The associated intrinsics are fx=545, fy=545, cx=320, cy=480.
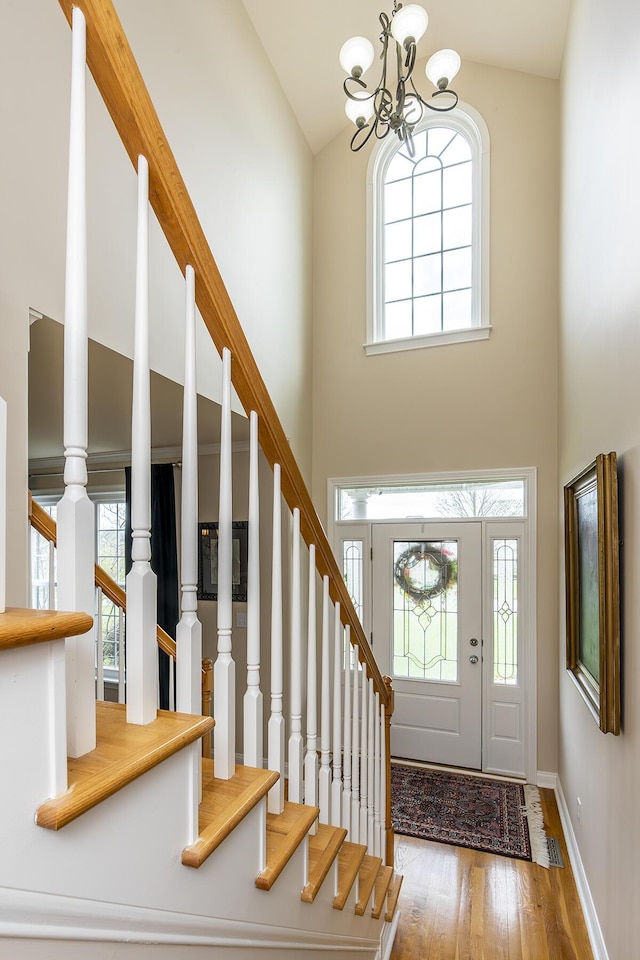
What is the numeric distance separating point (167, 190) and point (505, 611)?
13.1 feet

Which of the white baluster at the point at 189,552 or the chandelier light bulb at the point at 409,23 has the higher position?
the chandelier light bulb at the point at 409,23

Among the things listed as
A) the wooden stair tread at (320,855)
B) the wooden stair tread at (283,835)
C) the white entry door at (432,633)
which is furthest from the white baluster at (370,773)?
the white entry door at (432,633)

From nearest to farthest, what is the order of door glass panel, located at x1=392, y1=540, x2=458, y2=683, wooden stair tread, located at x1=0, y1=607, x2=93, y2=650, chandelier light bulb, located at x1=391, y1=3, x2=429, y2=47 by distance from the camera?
1. wooden stair tread, located at x1=0, y1=607, x2=93, y2=650
2. chandelier light bulb, located at x1=391, y1=3, x2=429, y2=47
3. door glass panel, located at x1=392, y1=540, x2=458, y2=683

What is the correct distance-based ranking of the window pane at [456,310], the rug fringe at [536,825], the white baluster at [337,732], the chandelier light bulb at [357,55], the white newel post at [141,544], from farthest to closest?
the window pane at [456,310], the rug fringe at [536,825], the chandelier light bulb at [357,55], the white baluster at [337,732], the white newel post at [141,544]

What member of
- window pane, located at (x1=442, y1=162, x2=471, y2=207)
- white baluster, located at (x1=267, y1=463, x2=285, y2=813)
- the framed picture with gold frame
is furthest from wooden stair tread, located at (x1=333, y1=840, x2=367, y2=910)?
window pane, located at (x1=442, y1=162, x2=471, y2=207)

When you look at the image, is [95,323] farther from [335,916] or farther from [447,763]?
[447,763]

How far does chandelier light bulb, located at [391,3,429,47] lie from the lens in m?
2.53

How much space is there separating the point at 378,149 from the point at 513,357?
2.18 m

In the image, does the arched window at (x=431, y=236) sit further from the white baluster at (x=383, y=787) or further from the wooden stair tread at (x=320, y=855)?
the wooden stair tread at (x=320, y=855)

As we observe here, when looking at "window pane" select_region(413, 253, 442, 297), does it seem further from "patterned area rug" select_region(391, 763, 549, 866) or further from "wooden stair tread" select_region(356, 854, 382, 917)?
"wooden stair tread" select_region(356, 854, 382, 917)

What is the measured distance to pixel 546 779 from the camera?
3.90m

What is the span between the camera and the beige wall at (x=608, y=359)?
1756 mm

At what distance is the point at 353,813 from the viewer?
1.83m

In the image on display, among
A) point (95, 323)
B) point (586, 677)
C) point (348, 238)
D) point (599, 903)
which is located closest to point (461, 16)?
point (348, 238)
